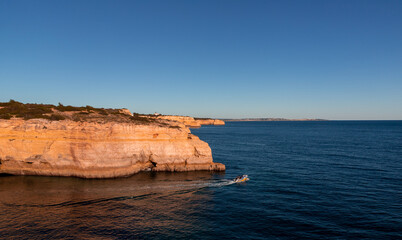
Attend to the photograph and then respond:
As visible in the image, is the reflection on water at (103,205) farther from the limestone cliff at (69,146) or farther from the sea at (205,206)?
the limestone cliff at (69,146)

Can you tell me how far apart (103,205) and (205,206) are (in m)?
10.5

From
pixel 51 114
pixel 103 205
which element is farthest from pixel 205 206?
pixel 51 114

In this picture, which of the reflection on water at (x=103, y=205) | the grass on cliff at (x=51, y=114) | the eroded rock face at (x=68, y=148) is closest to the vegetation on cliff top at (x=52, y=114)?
the grass on cliff at (x=51, y=114)

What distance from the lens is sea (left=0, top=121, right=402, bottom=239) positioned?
755 inches

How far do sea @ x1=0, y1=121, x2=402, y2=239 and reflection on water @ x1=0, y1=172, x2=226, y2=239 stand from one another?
80mm

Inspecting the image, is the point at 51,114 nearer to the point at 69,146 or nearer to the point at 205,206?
the point at 69,146

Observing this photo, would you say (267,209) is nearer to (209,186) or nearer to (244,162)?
(209,186)

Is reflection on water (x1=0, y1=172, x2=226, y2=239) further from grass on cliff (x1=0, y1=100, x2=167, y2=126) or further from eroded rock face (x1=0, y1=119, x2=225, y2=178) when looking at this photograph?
grass on cliff (x1=0, y1=100, x2=167, y2=126)

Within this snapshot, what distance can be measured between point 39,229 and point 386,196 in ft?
117

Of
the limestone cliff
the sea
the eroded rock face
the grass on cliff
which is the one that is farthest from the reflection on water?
the grass on cliff

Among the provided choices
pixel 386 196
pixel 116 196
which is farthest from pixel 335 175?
pixel 116 196

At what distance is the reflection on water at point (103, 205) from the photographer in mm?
19219

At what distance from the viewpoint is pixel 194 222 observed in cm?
2109

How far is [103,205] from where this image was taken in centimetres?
2391
